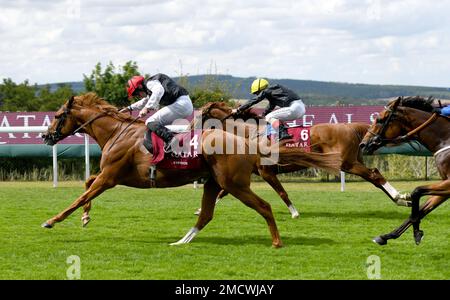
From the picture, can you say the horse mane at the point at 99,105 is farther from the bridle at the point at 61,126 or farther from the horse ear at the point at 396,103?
the horse ear at the point at 396,103

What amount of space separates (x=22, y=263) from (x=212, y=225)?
3.00m

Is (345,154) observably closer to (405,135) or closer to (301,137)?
(301,137)

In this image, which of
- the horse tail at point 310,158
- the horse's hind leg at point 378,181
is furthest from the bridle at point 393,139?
the horse's hind leg at point 378,181

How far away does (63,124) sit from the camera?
916 cm

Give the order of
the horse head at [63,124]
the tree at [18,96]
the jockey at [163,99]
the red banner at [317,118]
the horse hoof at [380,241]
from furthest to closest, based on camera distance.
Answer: the tree at [18,96] < the red banner at [317,118] < the horse head at [63,124] < the jockey at [163,99] < the horse hoof at [380,241]

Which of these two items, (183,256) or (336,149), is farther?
(336,149)

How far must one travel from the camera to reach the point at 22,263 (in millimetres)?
7105

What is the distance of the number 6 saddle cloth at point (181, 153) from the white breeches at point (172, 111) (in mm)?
211

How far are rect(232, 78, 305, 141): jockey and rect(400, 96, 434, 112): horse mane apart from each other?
2760 millimetres

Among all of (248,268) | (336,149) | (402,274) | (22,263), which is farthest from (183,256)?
(336,149)

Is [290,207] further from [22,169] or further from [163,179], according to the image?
[22,169]

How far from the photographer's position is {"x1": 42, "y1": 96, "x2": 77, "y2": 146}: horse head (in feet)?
30.0

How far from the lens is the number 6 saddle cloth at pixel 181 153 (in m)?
8.21
